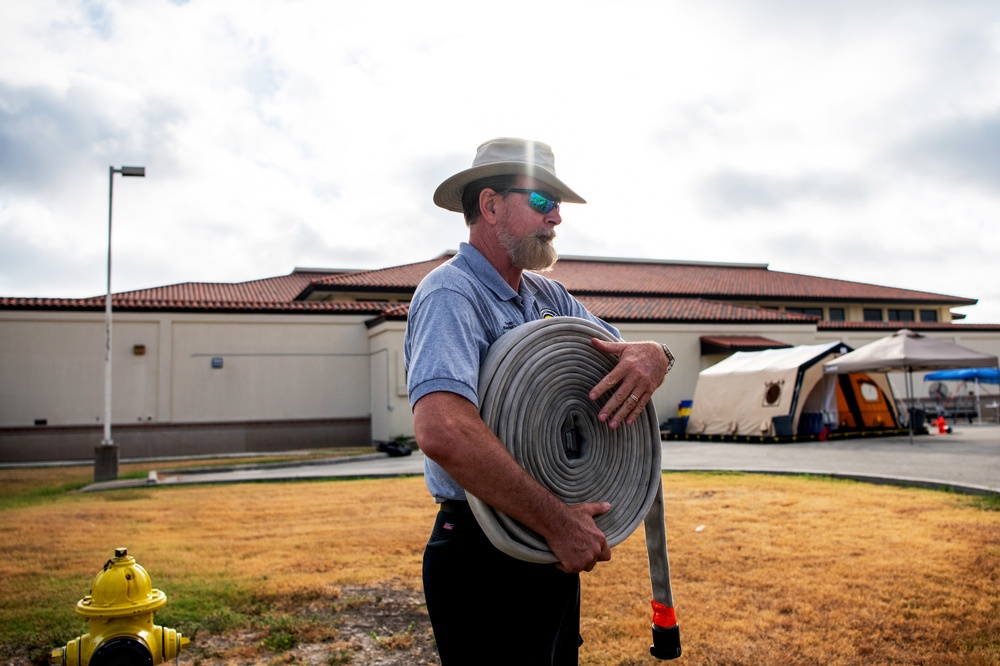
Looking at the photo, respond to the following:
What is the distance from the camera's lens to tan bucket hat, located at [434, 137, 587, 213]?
2301 millimetres

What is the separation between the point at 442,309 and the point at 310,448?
23651 millimetres

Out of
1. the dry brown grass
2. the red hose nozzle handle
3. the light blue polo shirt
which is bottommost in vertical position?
the dry brown grass

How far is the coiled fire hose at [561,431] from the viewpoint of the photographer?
2.09 metres

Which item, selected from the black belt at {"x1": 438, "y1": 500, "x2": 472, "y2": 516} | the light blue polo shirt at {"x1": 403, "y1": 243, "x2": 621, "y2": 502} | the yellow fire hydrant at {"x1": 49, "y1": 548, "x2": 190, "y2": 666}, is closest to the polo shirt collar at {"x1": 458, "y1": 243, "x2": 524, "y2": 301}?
the light blue polo shirt at {"x1": 403, "y1": 243, "x2": 621, "y2": 502}

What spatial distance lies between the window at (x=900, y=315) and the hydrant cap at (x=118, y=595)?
40769 millimetres

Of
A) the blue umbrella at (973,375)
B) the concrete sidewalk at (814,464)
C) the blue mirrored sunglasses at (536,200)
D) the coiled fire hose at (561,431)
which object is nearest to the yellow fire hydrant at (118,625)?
the coiled fire hose at (561,431)

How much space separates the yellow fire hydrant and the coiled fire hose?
160 centimetres

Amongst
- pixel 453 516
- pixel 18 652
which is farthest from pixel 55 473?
pixel 453 516

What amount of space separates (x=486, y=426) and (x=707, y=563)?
14.1 ft

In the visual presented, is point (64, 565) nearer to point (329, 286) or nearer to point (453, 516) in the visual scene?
point (453, 516)

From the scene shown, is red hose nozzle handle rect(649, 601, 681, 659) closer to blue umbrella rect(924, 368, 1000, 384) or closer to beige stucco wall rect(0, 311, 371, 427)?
beige stucco wall rect(0, 311, 371, 427)

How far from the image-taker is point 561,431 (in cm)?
226

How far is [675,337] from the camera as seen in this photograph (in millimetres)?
27578

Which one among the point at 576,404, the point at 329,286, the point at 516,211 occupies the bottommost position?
the point at 576,404
